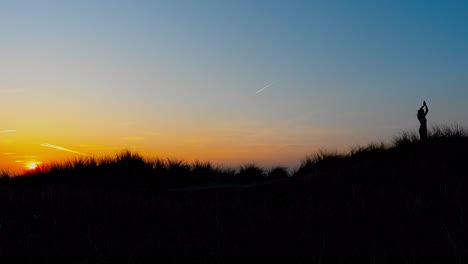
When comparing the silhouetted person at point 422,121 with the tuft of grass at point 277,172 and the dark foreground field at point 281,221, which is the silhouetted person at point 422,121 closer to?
the dark foreground field at point 281,221

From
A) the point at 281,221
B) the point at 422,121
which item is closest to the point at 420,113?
the point at 422,121

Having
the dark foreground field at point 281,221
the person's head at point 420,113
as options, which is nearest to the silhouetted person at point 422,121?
the person's head at point 420,113

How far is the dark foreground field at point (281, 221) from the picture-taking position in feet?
16.9

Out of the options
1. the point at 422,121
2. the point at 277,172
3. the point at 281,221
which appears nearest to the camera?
the point at 281,221

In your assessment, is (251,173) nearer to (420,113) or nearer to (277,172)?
(277,172)

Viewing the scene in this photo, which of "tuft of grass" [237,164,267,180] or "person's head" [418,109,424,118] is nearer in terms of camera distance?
"person's head" [418,109,424,118]

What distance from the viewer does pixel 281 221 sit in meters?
6.62

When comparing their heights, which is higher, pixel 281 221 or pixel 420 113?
pixel 420 113

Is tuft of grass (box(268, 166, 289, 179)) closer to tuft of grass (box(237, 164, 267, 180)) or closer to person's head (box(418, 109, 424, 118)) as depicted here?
tuft of grass (box(237, 164, 267, 180))

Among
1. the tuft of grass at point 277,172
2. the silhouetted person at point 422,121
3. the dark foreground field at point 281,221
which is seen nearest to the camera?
the dark foreground field at point 281,221

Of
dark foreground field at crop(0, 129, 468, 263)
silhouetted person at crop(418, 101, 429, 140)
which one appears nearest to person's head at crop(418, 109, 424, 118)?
silhouetted person at crop(418, 101, 429, 140)

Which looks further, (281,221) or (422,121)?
(422,121)

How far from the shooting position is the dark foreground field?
16.9 ft

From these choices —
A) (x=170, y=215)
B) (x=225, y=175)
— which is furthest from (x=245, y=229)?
(x=225, y=175)
